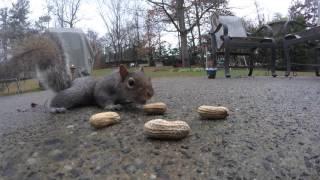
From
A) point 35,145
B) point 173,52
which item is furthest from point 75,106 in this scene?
point 173,52

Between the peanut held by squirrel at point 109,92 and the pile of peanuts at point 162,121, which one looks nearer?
the pile of peanuts at point 162,121

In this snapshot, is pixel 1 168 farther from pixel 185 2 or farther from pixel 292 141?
pixel 185 2

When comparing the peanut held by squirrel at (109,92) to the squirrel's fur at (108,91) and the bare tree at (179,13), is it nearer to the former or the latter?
the squirrel's fur at (108,91)

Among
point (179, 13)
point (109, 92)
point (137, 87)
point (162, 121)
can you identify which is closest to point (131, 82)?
point (137, 87)

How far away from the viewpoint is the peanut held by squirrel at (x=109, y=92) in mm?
1445

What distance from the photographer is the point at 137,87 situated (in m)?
1.45

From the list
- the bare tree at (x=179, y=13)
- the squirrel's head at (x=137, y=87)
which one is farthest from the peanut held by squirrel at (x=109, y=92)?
the bare tree at (x=179, y=13)

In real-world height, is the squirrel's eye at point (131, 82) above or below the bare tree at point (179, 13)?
below

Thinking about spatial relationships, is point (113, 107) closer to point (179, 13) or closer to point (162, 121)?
point (162, 121)

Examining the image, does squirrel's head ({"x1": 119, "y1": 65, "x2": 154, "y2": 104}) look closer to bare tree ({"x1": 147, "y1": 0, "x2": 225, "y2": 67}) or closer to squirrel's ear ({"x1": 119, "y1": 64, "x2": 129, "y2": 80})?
squirrel's ear ({"x1": 119, "y1": 64, "x2": 129, "y2": 80})

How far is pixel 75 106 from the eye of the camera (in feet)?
5.20

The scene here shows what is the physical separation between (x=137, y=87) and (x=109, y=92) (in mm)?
155

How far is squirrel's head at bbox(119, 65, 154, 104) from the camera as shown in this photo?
1.44 meters

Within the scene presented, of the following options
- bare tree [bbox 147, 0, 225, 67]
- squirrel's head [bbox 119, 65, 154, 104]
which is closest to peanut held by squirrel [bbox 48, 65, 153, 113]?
squirrel's head [bbox 119, 65, 154, 104]
